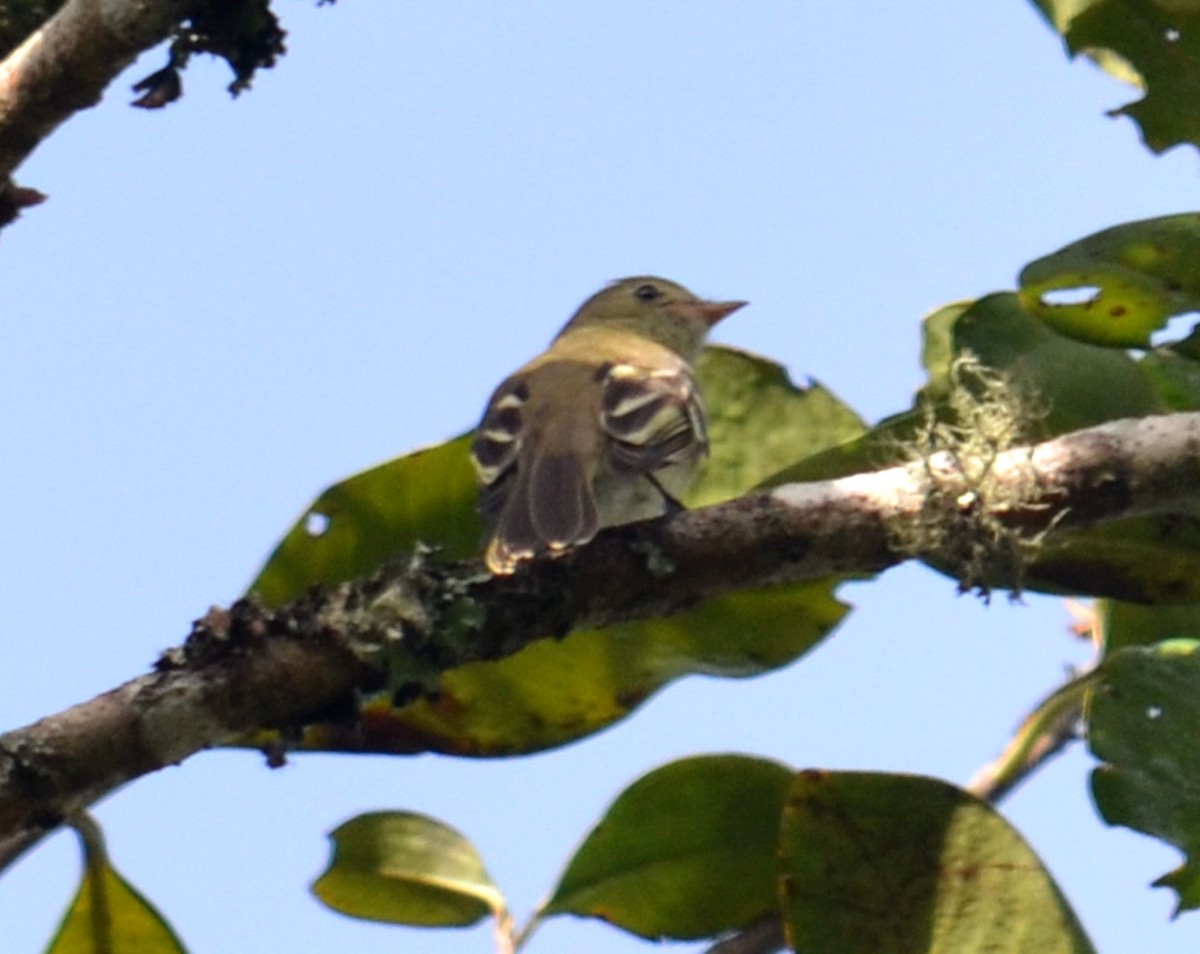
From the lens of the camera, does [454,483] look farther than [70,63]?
Yes

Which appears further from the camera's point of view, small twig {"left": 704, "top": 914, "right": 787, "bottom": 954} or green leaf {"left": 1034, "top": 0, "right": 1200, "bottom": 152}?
green leaf {"left": 1034, "top": 0, "right": 1200, "bottom": 152}

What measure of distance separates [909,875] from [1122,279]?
123cm

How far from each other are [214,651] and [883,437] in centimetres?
125

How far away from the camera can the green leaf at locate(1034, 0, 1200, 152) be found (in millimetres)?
3574

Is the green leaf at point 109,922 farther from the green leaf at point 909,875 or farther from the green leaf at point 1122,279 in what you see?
the green leaf at point 1122,279

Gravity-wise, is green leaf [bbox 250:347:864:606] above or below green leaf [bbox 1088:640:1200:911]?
above

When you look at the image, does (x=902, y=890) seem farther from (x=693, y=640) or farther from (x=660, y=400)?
(x=660, y=400)

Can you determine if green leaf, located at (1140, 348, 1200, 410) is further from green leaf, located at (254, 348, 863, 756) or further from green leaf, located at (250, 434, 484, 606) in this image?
green leaf, located at (250, 434, 484, 606)

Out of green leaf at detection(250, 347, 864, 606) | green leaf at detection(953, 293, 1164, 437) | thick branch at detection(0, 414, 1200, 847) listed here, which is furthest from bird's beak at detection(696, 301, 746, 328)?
thick branch at detection(0, 414, 1200, 847)

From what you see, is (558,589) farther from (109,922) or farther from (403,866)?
(109,922)

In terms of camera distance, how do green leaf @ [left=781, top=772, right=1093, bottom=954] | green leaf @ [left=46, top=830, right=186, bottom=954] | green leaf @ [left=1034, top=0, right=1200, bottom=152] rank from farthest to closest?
green leaf @ [left=1034, top=0, right=1200, bottom=152] < green leaf @ [left=46, top=830, right=186, bottom=954] < green leaf @ [left=781, top=772, right=1093, bottom=954]

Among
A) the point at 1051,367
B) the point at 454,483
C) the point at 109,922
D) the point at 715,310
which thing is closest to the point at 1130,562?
the point at 1051,367

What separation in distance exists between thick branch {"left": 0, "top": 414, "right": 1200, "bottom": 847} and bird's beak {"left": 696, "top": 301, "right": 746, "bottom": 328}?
328 cm

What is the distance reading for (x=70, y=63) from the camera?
317cm
